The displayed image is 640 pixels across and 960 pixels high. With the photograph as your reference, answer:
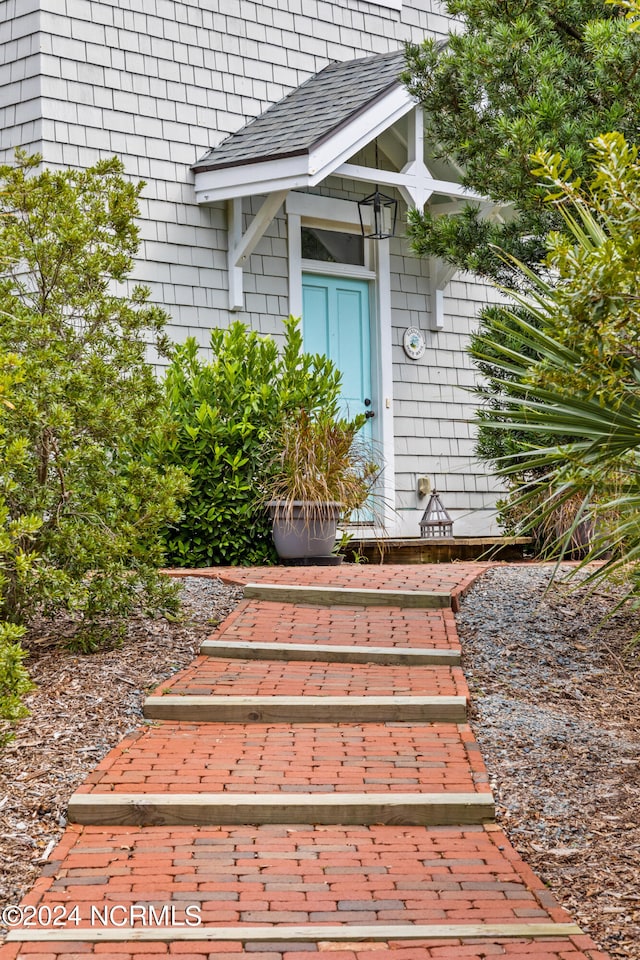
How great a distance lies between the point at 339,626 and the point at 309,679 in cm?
93

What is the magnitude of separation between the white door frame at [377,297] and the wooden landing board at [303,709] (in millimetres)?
5571

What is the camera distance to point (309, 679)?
5.75 metres

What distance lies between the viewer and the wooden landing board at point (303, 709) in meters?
5.29

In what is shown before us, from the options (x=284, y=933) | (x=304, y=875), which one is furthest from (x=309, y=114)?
(x=284, y=933)

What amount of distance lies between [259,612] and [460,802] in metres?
2.71

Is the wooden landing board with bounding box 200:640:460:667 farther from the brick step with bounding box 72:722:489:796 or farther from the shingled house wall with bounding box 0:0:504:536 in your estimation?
the shingled house wall with bounding box 0:0:504:536

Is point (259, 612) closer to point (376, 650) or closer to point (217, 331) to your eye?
point (376, 650)

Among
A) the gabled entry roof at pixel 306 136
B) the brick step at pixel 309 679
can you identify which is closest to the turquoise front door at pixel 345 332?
the gabled entry roof at pixel 306 136

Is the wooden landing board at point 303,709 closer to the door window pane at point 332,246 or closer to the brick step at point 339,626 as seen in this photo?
the brick step at point 339,626

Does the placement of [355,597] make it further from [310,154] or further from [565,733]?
[310,154]

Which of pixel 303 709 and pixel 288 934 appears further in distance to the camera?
pixel 303 709

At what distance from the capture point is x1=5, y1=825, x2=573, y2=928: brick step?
3553mm

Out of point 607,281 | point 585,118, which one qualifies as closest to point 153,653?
point 607,281

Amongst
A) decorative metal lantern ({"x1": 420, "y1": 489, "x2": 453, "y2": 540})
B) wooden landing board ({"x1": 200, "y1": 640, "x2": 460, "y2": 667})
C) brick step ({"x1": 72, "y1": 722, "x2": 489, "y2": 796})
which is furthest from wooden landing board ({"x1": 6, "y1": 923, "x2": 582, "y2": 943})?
decorative metal lantern ({"x1": 420, "y1": 489, "x2": 453, "y2": 540})
